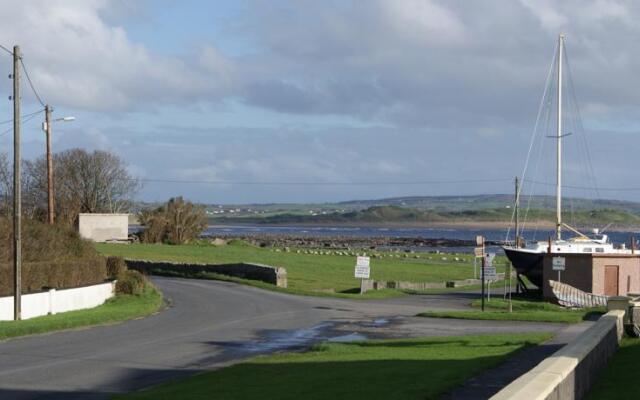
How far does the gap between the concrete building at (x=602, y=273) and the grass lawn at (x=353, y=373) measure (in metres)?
22.0

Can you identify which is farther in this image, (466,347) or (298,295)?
(298,295)

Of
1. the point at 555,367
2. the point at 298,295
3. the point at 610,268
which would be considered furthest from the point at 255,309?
the point at 555,367

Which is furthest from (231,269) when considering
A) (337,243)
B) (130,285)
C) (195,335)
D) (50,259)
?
(337,243)

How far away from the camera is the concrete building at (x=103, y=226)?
253ft

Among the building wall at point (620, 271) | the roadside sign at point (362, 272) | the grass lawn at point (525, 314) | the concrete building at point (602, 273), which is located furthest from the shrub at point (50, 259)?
the building wall at point (620, 271)

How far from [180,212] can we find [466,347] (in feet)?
212

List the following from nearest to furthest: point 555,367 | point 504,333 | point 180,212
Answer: point 555,367
point 504,333
point 180,212

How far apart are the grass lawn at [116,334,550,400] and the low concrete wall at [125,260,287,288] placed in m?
25.1

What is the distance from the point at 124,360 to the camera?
21156mm

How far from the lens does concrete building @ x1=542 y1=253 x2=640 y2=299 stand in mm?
45438

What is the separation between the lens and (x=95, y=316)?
30969 mm

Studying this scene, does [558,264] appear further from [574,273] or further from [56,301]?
[56,301]

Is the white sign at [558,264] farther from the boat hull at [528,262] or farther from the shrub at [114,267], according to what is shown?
the shrub at [114,267]

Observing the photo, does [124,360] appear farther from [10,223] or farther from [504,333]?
[10,223]
